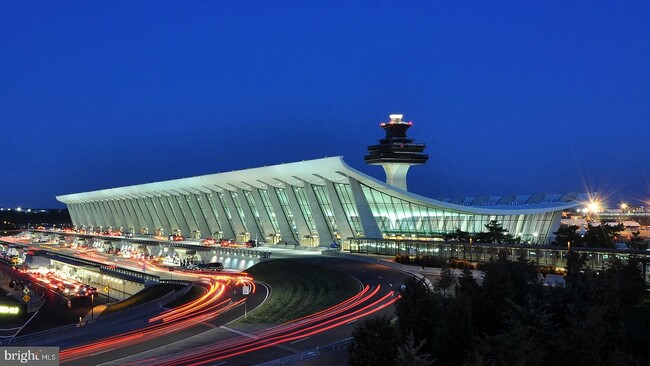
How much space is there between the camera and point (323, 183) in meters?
63.8

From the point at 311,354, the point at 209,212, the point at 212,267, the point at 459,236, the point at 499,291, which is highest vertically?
the point at 209,212

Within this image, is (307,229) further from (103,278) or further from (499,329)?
(499,329)

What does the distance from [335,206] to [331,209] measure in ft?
8.74

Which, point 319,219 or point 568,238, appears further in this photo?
point 319,219

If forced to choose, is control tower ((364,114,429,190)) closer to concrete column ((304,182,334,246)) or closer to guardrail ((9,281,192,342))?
concrete column ((304,182,334,246))

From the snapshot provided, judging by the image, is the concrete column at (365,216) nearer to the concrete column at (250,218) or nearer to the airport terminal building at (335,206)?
the airport terminal building at (335,206)

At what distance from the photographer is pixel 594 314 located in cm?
1652

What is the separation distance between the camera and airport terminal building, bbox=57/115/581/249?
6069 centimetres

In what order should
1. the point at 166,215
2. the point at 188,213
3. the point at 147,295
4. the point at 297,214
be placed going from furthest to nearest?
the point at 166,215 < the point at 188,213 < the point at 297,214 < the point at 147,295

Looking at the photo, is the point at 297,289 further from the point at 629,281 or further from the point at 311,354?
the point at 629,281

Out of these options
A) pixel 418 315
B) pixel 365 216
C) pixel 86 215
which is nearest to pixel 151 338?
pixel 418 315

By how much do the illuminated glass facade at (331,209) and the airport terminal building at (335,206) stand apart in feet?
0.36

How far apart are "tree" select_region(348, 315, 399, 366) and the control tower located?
71.4 metres

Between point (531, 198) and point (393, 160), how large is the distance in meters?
21.4
